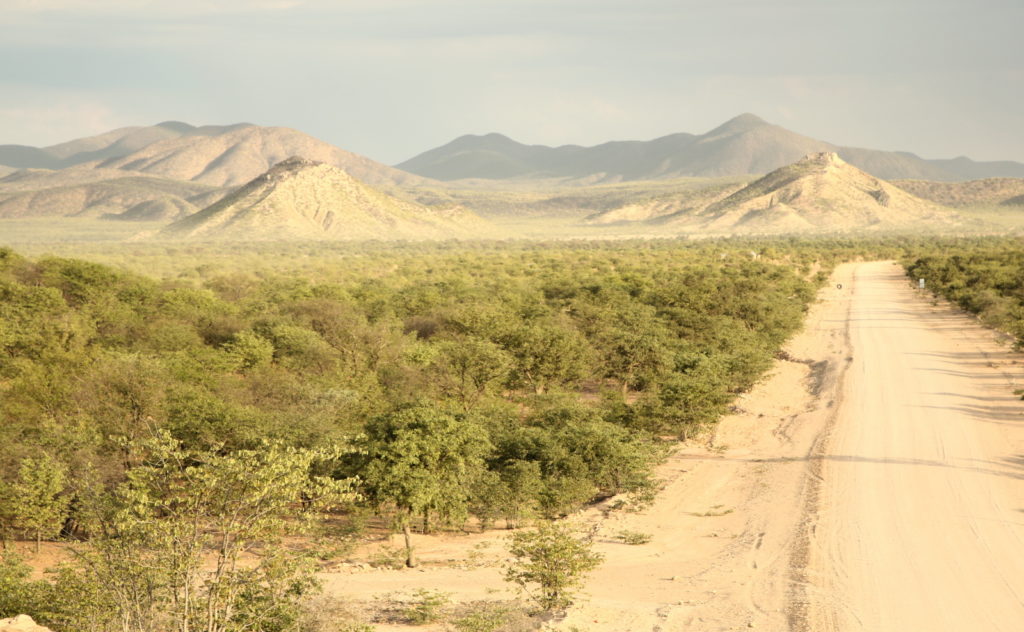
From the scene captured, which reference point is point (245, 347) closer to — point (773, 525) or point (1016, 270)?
point (773, 525)

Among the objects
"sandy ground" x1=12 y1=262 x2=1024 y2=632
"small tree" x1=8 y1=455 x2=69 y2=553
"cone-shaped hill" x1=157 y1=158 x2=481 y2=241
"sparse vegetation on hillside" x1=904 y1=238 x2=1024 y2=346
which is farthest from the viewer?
"cone-shaped hill" x1=157 y1=158 x2=481 y2=241

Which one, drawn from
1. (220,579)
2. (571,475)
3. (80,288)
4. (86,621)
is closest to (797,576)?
(571,475)

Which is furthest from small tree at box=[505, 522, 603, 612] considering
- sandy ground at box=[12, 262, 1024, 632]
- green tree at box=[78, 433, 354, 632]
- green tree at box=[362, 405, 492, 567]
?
green tree at box=[78, 433, 354, 632]

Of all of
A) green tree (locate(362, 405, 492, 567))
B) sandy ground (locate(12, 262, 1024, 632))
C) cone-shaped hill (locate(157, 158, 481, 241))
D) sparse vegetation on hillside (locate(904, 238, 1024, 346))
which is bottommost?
sandy ground (locate(12, 262, 1024, 632))

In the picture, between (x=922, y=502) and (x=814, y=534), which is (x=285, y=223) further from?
(x=814, y=534)

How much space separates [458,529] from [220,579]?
11153 millimetres

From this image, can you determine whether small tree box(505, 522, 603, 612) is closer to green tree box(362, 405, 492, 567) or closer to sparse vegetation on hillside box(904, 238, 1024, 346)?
green tree box(362, 405, 492, 567)

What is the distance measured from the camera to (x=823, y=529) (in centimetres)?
2097

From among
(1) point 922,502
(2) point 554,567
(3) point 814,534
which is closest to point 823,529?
(3) point 814,534

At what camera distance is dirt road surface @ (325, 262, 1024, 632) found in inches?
647

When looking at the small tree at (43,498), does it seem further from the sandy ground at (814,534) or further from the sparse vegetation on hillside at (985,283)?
the sparse vegetation on hillside at (985,283)

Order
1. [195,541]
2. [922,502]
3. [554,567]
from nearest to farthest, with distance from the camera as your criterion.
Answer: [195,541] → [554,567] → [922,502]

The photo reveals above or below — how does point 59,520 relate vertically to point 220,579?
below

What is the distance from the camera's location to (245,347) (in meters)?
35.6
